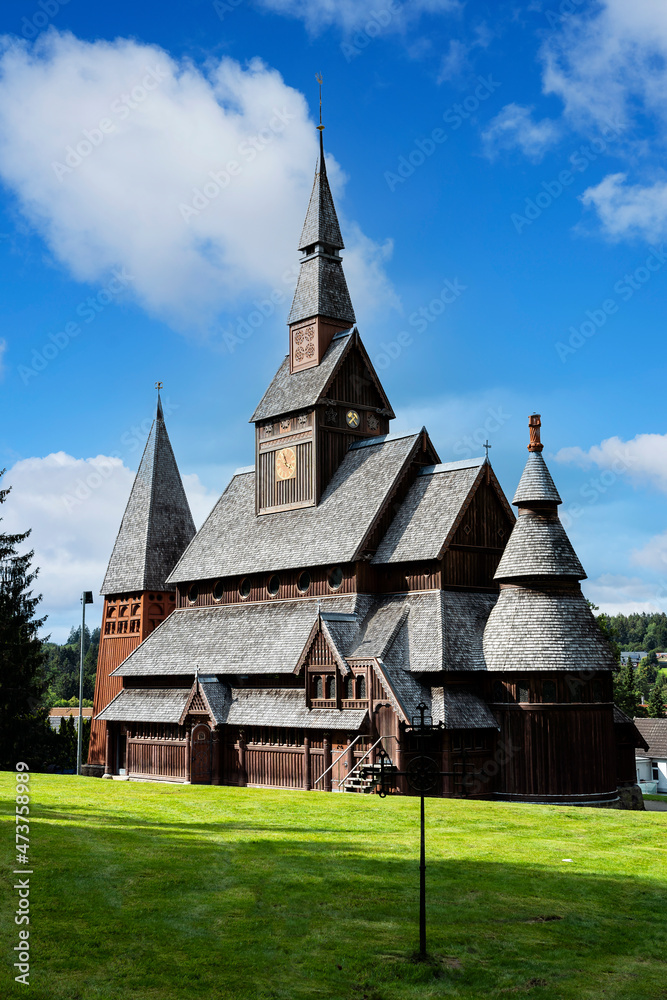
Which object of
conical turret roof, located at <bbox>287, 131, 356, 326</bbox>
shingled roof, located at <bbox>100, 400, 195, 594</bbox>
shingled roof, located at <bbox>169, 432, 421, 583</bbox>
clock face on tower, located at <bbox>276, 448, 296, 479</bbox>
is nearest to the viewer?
shingled roof, located at <bbox>169, 432, 421, 583</bbox>

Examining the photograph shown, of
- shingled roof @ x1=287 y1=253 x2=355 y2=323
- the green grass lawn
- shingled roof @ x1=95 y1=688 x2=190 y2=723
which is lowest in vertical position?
the green grass lawn

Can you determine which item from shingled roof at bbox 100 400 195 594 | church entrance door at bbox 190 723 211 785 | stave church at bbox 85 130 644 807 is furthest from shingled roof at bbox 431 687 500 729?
shingled roof at bbox 100 400 195 594

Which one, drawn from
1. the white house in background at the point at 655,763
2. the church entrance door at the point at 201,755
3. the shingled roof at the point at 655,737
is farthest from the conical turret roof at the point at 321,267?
the white house in background at the point at 655,763

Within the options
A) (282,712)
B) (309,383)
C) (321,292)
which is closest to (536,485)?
(282,712)

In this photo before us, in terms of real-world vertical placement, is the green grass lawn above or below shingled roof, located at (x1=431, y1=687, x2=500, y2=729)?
below

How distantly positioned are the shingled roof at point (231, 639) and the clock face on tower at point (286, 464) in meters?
6.46

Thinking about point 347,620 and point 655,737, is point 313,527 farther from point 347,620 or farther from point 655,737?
point 655,737

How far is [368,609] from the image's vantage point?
125ft

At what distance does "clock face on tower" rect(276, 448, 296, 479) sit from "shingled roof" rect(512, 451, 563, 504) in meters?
12.7

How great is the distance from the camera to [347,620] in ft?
122

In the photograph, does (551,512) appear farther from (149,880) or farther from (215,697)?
(149,880)

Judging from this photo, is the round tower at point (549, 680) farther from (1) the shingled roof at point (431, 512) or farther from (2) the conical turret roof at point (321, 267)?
(2) the conical turret roof at point (321, 267)

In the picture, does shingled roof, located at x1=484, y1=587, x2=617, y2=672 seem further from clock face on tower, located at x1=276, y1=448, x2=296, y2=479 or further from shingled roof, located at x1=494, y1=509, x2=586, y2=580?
clock face on tower, located at x1=276, y1=448, x2=296, y2=479

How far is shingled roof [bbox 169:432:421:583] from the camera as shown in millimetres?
40094
